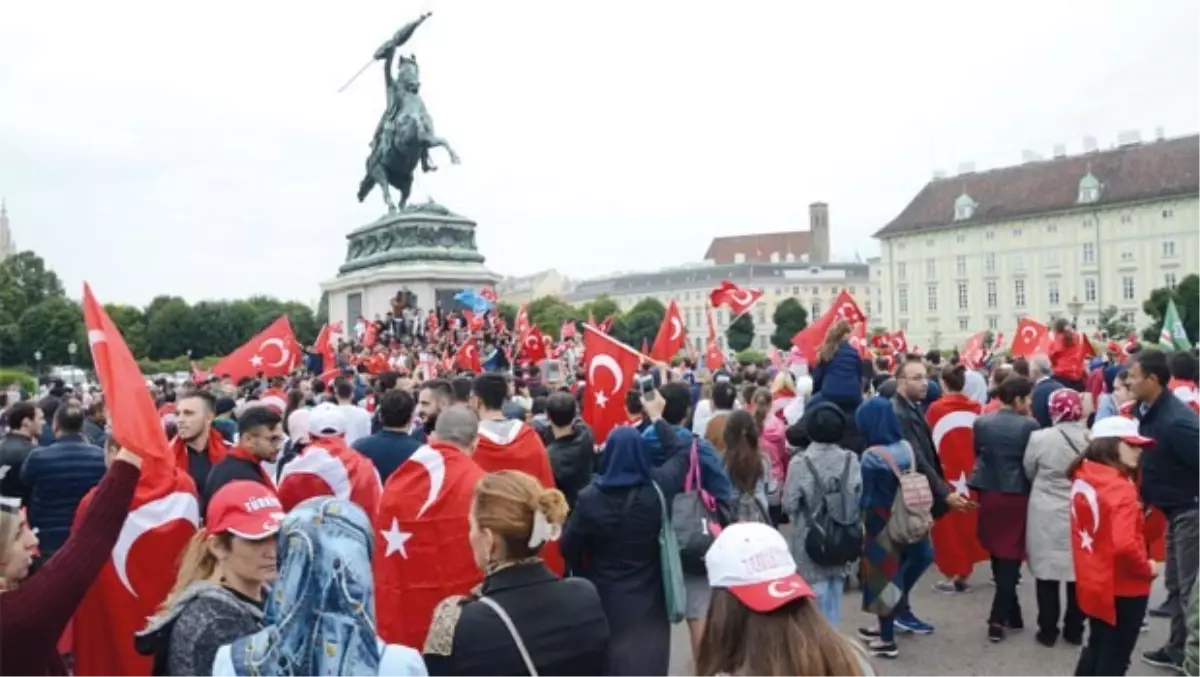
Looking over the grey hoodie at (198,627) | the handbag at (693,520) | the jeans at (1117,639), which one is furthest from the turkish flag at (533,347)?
the grey hoodie at (198,627)

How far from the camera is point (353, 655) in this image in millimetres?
2674

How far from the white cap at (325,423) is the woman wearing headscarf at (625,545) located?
4.83ft

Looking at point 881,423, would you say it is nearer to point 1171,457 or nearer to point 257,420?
point 1171,457

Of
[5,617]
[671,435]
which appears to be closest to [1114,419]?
[671,435]

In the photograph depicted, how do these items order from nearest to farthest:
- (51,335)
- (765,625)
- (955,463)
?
(765,625) → (955,463) → (51,335)

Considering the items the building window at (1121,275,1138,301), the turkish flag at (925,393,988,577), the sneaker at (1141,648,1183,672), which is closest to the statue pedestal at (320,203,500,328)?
the turkish flag at (925,393,988,577)

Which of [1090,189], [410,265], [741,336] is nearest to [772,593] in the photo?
[410,265]

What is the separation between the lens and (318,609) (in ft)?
8.75

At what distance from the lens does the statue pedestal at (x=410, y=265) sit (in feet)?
114

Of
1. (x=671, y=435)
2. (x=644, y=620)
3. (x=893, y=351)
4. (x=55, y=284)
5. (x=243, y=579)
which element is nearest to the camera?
(x=243, y=579)

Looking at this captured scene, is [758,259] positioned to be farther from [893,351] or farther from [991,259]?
[893,351]

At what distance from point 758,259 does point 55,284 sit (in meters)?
99.0

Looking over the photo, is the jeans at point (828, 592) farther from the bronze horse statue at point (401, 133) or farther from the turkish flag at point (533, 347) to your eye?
the bronze horse statue at point (401, 133)

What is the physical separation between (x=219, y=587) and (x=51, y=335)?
73.9 meters
